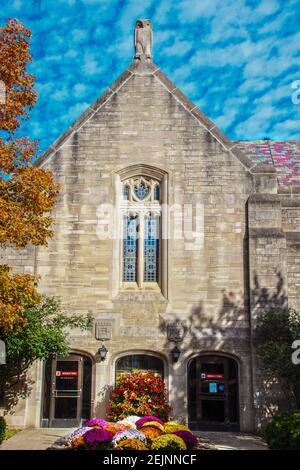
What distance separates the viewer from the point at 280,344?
17.0 m

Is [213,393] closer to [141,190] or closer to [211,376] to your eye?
[211,376]

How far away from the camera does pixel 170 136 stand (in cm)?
2028

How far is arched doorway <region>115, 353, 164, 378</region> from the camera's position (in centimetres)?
1866

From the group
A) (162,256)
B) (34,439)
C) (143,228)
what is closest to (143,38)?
(143,228)

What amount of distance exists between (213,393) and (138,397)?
270cm

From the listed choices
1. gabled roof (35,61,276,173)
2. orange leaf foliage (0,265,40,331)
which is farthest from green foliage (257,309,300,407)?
orange leaf foliage (0,265,40,331)

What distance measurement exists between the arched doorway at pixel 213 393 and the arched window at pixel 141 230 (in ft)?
11.1

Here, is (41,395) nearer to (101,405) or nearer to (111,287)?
(101,405)

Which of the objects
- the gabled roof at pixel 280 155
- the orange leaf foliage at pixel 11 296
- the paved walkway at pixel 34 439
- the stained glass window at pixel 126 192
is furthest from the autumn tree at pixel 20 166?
the gabled roof at pixel 280 155

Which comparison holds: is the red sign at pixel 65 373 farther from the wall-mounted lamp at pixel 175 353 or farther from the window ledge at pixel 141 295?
the wall-mounted lamp at pixel 175 353

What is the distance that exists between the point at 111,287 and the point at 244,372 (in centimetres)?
533

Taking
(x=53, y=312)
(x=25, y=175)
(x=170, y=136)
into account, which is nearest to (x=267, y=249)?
(x=170, y=136)

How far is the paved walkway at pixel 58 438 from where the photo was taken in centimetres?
1455

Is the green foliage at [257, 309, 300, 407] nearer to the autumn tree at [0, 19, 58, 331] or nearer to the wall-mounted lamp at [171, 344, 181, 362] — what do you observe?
the wall-mounted lamp at [171, 344, 181, 362]
